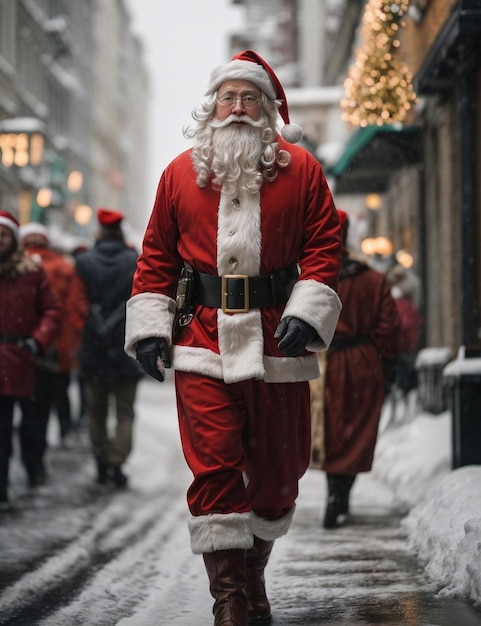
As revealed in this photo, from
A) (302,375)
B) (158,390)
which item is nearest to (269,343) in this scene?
(302,375)

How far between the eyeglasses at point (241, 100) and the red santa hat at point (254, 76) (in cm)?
6

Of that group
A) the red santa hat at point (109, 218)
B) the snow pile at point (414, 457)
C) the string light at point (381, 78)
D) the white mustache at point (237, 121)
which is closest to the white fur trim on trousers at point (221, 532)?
the white mustache at point (237, 121)

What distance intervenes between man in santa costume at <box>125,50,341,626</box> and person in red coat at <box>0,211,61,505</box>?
3898mm

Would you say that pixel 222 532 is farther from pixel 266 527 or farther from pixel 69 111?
pixel 69 111

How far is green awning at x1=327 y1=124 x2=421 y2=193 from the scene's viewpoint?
13.6 meters

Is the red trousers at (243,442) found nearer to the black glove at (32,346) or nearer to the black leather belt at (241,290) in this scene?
the black leather belt at (241,290)

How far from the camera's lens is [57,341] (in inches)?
519

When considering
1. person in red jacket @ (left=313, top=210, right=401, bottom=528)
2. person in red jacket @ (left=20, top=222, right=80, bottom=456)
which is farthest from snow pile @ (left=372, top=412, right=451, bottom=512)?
person in red jacket @ (left=20, top=222, right=80, bottom=456)

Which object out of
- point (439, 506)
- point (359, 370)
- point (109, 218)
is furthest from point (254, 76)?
point (109, 218)

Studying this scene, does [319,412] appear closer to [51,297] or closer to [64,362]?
[51,297]

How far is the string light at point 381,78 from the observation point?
934cm

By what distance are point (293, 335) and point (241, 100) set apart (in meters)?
1.00

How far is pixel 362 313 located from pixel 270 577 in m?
2.19

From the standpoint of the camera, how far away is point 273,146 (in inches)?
222
